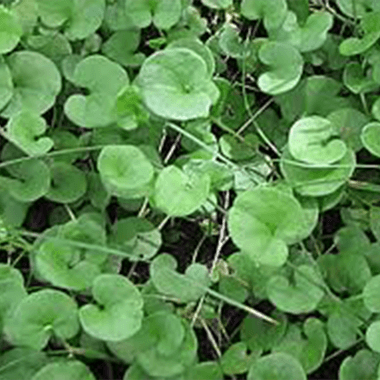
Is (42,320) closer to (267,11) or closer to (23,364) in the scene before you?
(23,364)

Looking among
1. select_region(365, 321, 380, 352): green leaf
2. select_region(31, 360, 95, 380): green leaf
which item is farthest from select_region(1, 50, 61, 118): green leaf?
select_region(365, 321, 380, 352): green leaf

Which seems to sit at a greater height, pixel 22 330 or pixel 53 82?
pixel 53 82

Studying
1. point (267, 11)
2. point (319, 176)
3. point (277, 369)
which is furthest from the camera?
point (267, 11)

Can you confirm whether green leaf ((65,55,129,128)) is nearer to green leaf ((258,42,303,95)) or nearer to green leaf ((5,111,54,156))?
green leaf ((5,111,54,156))

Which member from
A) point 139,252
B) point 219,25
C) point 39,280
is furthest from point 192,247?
point 219,25

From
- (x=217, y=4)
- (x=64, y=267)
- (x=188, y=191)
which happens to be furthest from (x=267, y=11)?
(x=64, y=267)

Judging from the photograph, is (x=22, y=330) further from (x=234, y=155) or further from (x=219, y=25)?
(x=219, y=25)
